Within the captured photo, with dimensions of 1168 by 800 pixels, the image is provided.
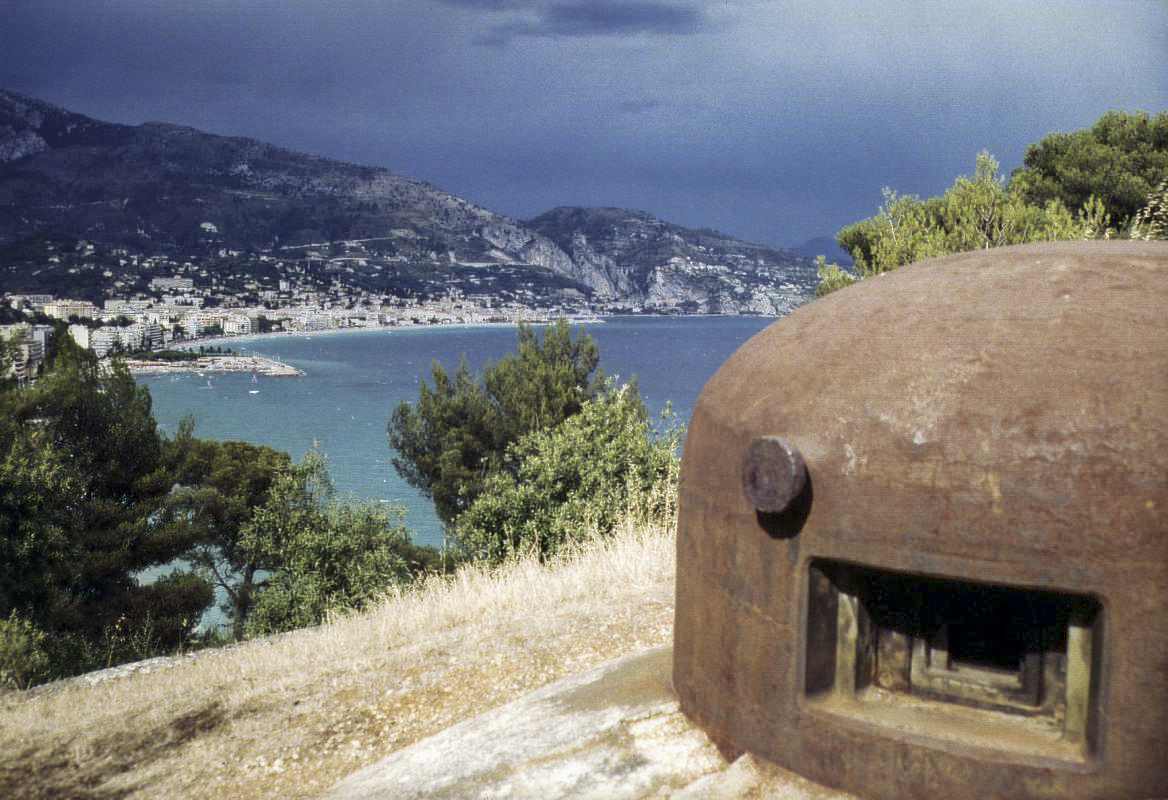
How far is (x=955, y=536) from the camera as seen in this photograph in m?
3.04

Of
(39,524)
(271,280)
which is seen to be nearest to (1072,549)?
(39,524)

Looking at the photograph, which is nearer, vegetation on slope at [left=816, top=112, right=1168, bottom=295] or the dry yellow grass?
the dry yellow grass

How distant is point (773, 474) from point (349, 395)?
333 ft

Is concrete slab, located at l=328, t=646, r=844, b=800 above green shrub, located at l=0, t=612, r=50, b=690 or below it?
above

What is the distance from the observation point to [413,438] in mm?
27828

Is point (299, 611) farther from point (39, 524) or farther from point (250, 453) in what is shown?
point (250, 453)

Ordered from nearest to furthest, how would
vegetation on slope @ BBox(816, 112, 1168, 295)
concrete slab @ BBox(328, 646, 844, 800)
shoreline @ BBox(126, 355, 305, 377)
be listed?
concrete slab @ BBox(328, 646, 844, 800) < vegetation on slope @ BBox(816, 112, 1168, 295) < shoreline @ BBox(126, 355, 305, 377)

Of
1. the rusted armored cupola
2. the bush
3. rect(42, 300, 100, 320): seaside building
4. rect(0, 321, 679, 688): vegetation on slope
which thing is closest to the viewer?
the rusted armored cupola

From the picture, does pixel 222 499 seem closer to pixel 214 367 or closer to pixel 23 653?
pixel 23 653

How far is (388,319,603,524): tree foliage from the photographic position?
26141 mm

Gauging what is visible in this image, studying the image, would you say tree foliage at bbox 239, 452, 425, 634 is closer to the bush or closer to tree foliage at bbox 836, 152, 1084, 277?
the bush

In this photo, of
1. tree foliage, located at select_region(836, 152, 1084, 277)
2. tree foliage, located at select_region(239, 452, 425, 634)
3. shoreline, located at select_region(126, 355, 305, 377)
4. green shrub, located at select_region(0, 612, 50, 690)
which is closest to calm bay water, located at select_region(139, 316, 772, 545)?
shoreline, located at select_region(126, 355, 305, 377)

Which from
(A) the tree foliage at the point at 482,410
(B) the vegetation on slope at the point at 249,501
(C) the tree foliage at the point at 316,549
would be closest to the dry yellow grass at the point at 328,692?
(B) the vegetation on slope at the point at 249,501

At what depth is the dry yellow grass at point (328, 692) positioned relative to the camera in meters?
5.52
